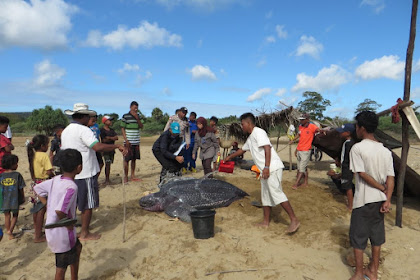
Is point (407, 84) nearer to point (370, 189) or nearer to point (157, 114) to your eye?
point (370, 189)

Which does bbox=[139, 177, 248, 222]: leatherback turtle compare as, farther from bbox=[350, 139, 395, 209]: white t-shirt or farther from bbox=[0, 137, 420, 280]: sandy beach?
bbox=[350, 139, 395, 209]: white t-shirt

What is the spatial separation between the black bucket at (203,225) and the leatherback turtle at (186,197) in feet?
3.01

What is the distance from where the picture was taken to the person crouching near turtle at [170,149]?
18.8ft

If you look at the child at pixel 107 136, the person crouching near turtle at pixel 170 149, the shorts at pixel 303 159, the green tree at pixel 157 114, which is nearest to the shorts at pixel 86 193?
the person crouching near turtle at pixel 170 149

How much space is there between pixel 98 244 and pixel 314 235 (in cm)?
307

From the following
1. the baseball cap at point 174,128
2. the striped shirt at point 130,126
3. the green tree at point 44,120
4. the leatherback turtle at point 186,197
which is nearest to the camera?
the leatherback turtle at point 186,197

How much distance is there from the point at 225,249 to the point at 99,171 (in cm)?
223

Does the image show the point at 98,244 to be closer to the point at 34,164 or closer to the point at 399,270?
the point at 34,164

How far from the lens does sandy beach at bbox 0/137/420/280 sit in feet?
10.6

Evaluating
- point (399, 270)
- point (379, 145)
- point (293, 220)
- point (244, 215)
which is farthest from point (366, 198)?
point (244, 215)

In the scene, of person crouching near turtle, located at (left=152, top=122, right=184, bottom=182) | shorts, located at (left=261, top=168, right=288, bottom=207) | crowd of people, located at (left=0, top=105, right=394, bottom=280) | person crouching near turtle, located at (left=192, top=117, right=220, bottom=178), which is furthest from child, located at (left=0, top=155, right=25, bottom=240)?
person crouching near turtle, located at (left=192, top=117, right=220, bottom=178)

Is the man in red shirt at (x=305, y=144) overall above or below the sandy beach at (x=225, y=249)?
above

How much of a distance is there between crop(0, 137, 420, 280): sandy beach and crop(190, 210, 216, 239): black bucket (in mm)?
98

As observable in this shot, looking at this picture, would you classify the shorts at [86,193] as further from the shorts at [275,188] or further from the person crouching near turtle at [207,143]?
the person crouching near turtle at [207,143]
